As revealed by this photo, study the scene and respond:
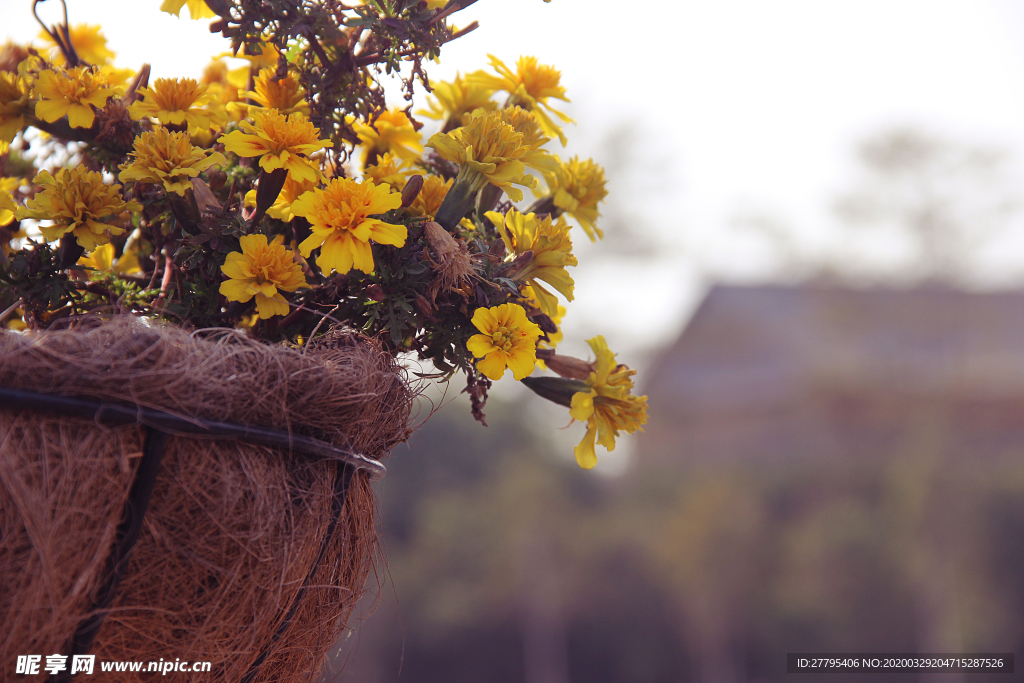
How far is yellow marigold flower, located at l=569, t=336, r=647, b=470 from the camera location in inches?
26.6

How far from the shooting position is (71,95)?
A: 0.65 meters

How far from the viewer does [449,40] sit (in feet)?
2.26

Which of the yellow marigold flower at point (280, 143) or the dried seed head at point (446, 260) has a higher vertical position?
the yellow marigold flower at point (280, 143)

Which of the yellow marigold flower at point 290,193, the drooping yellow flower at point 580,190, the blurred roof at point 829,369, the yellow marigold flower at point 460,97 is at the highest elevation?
the blurred roof at point 829,369

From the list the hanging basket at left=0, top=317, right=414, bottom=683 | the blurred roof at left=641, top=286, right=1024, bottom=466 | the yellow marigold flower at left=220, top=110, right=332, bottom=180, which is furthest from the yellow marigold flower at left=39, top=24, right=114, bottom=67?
the blurred roof at left=641, top=286, right=1024, bottom=466

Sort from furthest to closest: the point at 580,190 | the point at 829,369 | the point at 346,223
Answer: the point at 829,369, the point at 580,190, the point at 346,223

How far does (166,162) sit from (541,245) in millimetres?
332

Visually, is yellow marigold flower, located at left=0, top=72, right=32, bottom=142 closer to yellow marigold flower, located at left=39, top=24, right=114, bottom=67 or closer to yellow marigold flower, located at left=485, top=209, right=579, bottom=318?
yellow marigold flower, located at left=39, top=24, right=114, bottom=67

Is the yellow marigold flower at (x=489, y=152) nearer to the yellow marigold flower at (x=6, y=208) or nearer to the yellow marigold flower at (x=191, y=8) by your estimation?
the yellow marigold flower at (x=191, y=8)

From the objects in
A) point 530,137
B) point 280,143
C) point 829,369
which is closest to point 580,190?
point 530,137

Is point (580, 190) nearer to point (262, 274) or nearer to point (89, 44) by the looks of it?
point (262, 274)

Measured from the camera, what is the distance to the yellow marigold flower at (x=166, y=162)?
584 mm

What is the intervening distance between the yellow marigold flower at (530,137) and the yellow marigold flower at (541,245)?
0.21ft

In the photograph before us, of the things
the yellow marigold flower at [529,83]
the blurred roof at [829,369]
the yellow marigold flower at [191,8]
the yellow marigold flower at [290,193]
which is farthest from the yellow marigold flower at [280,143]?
the blurred roof at [829,369]
